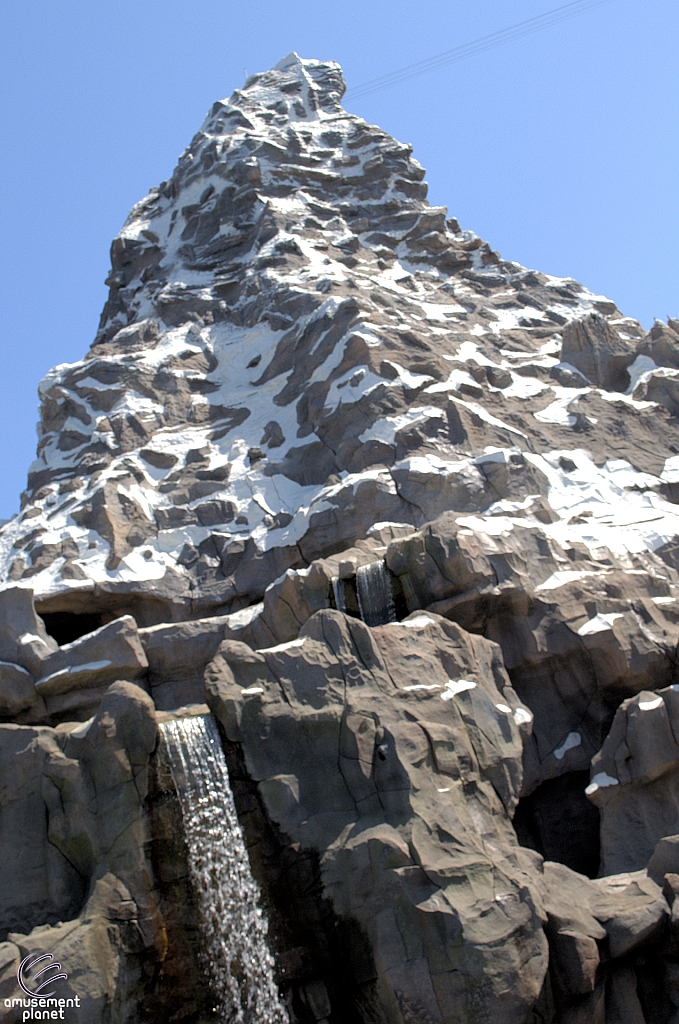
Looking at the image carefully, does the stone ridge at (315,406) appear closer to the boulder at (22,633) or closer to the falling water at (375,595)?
the boulder at (22,633)

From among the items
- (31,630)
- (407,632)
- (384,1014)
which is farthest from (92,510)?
(384,1014)

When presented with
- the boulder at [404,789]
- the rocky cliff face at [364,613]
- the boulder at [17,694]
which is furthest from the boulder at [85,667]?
the boulder at [404,789]

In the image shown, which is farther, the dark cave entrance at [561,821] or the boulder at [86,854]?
the dark cave entrance at [561,821]

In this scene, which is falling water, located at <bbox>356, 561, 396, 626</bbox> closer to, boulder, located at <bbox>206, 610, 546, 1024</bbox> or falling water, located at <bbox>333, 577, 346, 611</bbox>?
falling water, located at <bbox>333, 577, 346, 611</bbox>

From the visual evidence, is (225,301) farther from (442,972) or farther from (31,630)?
(442,972)

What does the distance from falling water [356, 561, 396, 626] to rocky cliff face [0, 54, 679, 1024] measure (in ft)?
0.20

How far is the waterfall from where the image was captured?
11906 mm

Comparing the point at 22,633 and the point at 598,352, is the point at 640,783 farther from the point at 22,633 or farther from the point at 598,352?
the point at 598,352

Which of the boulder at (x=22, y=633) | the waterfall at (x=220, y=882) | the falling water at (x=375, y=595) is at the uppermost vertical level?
the boulder at (x=22, y=633)

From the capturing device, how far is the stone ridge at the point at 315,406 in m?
24.1

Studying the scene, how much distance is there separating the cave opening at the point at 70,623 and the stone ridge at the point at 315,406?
579 mm

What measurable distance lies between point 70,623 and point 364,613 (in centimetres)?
1075

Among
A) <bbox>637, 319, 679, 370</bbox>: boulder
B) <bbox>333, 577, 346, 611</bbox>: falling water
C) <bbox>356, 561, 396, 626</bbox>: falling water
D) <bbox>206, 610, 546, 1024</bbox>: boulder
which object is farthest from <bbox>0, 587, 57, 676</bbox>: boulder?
<bbox>637, 319, 679, 370</bbox>: boulder

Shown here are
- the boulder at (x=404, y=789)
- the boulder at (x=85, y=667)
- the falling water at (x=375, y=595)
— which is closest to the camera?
the boulder at (x=404, y=789)
